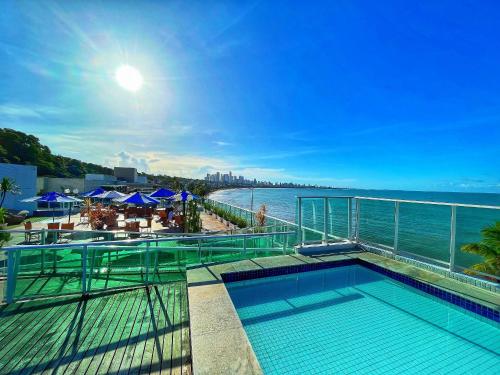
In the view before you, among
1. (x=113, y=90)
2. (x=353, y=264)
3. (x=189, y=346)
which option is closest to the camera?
(x=189, y=346)

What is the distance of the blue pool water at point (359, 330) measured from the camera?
2561mm

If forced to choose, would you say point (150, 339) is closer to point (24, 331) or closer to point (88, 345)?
point (88, 345)

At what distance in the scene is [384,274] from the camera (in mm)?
4594

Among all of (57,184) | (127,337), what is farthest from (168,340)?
(57,184)

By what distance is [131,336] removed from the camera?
2.38m

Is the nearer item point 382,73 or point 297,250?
point 297,250

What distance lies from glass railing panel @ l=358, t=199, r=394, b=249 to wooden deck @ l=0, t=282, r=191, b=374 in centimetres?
423

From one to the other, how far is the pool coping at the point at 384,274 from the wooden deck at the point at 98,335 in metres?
1.29

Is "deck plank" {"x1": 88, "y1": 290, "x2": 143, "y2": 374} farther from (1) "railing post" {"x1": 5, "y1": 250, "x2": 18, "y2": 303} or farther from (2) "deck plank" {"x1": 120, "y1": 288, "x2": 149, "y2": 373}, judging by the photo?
(1) "railing post" {"x1": 5, "y1": 250, "x2": 18, "y2": 303}

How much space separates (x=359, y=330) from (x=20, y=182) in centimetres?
2517

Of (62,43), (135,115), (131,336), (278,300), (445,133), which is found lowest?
(278,300)

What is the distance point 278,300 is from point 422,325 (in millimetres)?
1872

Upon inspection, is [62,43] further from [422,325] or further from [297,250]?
[422,325]

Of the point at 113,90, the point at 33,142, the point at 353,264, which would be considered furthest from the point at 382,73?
the point at 33,142
